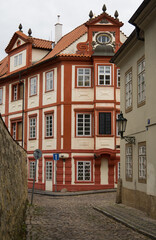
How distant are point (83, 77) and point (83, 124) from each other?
327 cm

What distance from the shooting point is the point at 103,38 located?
29250 mm

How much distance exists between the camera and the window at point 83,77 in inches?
1127

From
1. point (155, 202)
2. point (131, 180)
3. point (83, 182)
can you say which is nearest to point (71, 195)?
point (83, 182)

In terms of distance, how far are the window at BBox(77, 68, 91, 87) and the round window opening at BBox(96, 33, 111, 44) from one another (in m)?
2.27

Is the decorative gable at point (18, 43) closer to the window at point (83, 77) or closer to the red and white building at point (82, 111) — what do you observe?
the red and white building at point (82, 111)

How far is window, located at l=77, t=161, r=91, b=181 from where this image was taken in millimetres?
28062

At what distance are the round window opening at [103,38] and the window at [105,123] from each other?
5.23 metres

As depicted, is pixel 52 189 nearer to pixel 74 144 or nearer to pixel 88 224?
pixel 74 144

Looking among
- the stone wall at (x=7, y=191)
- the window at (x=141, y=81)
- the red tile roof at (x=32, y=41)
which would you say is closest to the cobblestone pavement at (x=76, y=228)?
the stone wall at (x=7, y=191)

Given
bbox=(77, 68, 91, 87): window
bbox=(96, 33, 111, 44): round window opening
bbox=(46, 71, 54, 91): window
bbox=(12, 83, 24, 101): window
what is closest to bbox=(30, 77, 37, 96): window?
bbox=(12, 83, 24, 101): window

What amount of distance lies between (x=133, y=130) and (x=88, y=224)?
572 cm

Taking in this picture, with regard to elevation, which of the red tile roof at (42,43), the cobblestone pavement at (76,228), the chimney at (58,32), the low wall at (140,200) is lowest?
the cobblestone pavement at (76,228)

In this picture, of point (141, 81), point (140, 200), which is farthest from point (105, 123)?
point (140, 200)

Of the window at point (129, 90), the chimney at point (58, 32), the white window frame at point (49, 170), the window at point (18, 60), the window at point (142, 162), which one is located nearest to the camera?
the window at point (142, 162)
